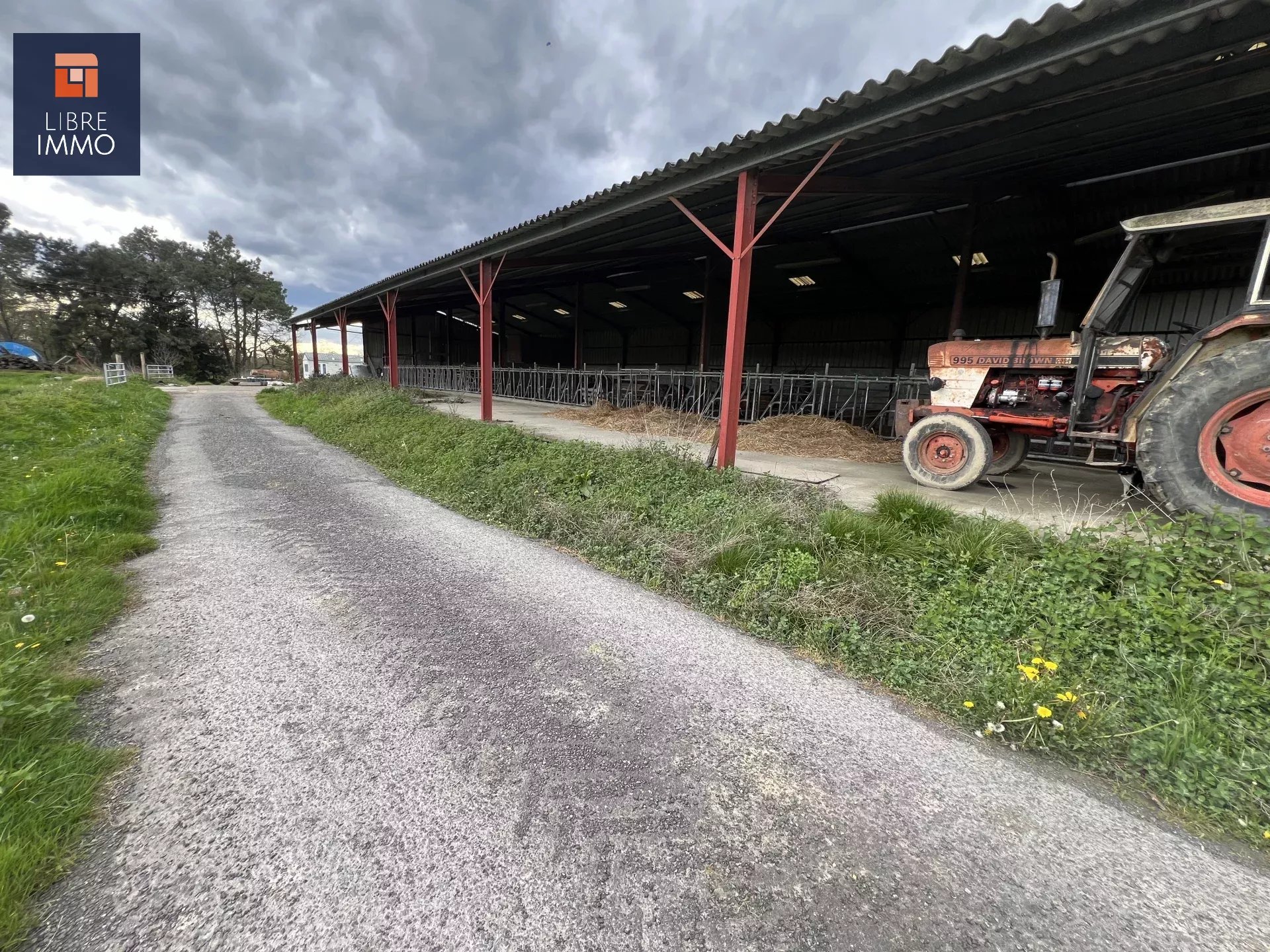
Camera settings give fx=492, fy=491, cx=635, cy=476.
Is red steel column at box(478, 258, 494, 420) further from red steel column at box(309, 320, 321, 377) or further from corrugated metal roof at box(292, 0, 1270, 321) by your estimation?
red steel column at box(309, 320, 321, 377)

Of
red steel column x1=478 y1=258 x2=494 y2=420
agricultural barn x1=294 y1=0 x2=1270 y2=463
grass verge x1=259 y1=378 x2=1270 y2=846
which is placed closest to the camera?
grass verge x1=259 y1=378 x2=1270 y2=846

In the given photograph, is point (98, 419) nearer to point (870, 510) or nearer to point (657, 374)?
point (657, 374)

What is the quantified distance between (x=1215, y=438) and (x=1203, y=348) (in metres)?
0.77

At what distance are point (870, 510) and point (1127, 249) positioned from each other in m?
2.82

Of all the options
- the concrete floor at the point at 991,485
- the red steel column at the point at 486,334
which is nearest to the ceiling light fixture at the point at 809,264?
the red steel column at the point at 486,334

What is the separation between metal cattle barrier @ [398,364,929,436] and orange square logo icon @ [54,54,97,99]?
11058 millimetres

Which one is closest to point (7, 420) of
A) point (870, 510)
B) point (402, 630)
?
point (402, 630)

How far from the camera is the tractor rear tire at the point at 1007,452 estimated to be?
5.54m

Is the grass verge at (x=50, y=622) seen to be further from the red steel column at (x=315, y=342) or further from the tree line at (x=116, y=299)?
the tree line at (x=116, y=299)

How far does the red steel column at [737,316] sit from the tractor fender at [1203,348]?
3.05 m

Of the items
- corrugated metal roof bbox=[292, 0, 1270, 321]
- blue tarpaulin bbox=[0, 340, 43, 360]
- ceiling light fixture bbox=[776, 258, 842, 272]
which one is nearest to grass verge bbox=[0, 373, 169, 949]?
corrugated metal roof bbox=[292, 0, 1270, 321]

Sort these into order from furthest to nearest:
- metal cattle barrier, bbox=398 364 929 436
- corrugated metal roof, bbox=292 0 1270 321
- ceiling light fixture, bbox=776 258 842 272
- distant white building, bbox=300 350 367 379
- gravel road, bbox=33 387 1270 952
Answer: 1. distant white building, bbox=300 350 367 379
2. ceiling light fixture, bbox=776 258 842 272
3. metal cattle barrier, bbox=398 364 929 436
4. corrugated metal roof, bbox=292 0 1270 321
5. gravel road, bbox=33 387 1270 952

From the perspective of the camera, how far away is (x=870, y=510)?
13.5ft

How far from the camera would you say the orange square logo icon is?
9789 millimetres
